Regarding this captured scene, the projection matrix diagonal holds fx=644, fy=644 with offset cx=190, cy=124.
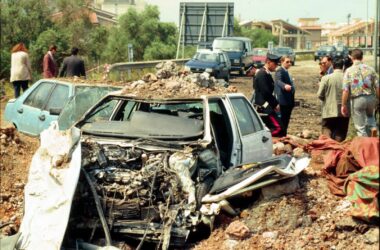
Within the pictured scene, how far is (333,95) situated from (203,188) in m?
4.58

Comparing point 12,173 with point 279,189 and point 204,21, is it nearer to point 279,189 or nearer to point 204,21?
point 279,189

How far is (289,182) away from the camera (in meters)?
6.59

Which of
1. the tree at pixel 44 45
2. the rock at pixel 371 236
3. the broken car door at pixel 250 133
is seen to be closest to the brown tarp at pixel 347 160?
the rock at pixel 371 236

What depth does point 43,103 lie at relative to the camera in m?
10.9

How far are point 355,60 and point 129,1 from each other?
10660cm

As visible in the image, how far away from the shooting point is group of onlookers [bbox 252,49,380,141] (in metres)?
9.67

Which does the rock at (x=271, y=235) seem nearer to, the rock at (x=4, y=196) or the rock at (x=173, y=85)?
the rock at (x=173, y=85)

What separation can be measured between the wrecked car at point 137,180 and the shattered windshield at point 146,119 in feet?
0.04

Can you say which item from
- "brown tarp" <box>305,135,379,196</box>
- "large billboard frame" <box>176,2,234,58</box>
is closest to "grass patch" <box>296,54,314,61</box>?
"large billboard frame" <box>176,2,234,58</box>

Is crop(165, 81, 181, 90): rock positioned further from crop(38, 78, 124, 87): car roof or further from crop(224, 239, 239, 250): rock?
crop(38, 78, 124, 87): car roof

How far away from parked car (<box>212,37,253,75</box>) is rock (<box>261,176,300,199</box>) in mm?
28711

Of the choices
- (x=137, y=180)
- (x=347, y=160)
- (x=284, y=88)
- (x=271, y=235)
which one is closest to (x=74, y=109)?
(x=137, y=180)

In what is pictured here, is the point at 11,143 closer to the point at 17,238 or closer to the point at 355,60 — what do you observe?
the point at 17,238

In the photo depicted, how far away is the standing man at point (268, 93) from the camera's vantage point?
1039cm
